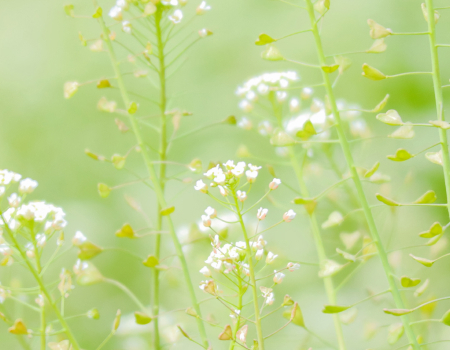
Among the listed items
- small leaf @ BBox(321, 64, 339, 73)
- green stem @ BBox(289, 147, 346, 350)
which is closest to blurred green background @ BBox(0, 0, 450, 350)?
green stem @ BBox(289, 147, 346, 350)

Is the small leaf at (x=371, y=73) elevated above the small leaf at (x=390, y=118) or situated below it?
above

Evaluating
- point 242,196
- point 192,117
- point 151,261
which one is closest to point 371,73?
point 242,196

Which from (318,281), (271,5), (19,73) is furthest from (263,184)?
(19,73)

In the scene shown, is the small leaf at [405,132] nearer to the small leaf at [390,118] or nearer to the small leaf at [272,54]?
the small leaf at [390,118]

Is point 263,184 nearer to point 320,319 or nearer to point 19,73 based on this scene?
point 320,319

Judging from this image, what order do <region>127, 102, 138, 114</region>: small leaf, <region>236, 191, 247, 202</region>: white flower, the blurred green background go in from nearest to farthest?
<region>236, 191, 247, 202</region>: white flower < <region>127, 102, 138, 114</region>: small leaf < the blurred green background

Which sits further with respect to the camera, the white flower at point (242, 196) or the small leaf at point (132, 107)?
the small leaf at point (132, 107)

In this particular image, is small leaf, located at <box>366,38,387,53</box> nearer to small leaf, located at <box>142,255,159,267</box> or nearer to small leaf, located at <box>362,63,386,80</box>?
small leaf, located at <box>362,63,386,80</box>

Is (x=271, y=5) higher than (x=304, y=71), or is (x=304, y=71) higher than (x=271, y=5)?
(x=271, y=5)

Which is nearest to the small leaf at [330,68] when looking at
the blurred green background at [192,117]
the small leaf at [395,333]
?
the small leaf at [395,333]
